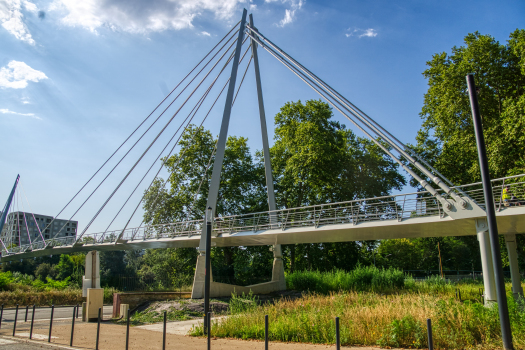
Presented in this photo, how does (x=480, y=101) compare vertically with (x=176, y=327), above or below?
above

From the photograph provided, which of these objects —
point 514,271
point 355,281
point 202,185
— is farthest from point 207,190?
point 514,271

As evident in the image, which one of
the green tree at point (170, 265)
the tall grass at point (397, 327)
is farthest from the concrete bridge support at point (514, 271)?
the green tree at point (170, 265)

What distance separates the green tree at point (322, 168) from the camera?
1325 inches

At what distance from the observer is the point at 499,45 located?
2677 centimetres

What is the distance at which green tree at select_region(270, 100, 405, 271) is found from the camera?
33.7 meters

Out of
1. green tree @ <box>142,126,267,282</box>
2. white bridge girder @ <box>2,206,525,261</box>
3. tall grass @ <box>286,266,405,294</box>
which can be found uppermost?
green tree @ <box>142,126,267,282</box>

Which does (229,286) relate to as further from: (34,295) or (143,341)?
(34,295)

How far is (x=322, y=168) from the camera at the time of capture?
3362 centimetres

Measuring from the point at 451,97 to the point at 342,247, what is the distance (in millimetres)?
17574

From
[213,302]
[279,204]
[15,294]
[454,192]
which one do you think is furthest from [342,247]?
[15,294]

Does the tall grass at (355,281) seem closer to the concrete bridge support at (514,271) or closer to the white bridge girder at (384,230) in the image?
the white bridge girder at (384,230)

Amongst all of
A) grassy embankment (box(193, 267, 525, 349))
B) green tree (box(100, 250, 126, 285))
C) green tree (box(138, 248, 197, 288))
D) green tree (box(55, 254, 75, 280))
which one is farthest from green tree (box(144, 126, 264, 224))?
grassy embankment (box(193, 267, 525, 349))

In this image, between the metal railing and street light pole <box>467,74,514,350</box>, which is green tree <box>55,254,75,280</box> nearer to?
the metal railing

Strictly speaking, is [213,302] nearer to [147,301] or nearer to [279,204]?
[147,301]
